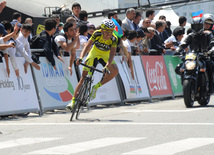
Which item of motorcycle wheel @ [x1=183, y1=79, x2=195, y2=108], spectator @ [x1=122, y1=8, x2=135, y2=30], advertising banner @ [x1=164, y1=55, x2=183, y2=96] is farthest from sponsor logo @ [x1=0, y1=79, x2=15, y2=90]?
advertising banner @ [x1=164, y1=55, x2=183, y2=96]

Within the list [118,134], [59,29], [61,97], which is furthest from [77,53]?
[118,134]

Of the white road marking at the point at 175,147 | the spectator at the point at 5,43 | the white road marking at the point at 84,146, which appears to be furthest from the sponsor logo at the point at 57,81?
the white road marking at the point at 175,147

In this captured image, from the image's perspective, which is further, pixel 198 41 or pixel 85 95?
pixel 198 41

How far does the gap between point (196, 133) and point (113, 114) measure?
162 inches

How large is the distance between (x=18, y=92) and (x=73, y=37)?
7.89 ft

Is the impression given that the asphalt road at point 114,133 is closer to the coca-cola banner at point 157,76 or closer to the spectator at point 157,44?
the coca-cola banner at point 157,76

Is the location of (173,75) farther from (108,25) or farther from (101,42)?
(108,25)

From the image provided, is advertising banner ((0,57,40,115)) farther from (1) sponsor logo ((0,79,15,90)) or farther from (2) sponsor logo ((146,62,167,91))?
(2) sponsor logo ((146,62,167,91))

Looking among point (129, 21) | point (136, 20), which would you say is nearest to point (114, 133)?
point (129, 21)

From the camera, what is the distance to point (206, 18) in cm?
1708

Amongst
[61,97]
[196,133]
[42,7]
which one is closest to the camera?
[196,133]

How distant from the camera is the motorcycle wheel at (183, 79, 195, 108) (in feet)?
43.0

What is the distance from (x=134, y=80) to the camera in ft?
52.3

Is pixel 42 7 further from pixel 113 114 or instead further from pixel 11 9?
pixel 113 114
